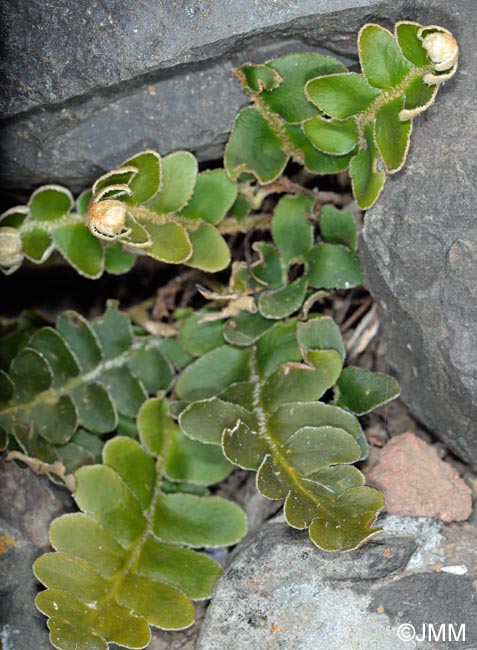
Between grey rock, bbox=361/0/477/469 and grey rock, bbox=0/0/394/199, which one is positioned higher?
grey rock, bbox=0/0/394/199

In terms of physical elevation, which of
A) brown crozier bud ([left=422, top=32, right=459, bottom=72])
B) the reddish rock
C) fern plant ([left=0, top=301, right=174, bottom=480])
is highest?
brown crozier bud ([left=422, top=32, right=459, bottom=72])

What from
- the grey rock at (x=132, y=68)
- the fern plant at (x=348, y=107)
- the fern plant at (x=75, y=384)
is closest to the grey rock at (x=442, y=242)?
the fern plant at (x=348, y=107)

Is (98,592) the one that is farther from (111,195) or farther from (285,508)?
(111,195)

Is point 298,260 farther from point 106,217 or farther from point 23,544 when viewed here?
point 23,544

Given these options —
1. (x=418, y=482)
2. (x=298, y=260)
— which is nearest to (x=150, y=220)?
(x=298, y=260)

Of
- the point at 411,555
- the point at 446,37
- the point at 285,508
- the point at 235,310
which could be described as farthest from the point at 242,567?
the point at 446,37

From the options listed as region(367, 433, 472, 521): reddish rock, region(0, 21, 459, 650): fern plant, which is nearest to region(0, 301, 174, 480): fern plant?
→ region(0, 21, 459, 650): fern plant

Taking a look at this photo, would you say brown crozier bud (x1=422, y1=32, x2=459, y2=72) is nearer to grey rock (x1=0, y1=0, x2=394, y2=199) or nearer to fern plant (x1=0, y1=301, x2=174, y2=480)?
grey rock (x1=0, y1=0, x2=394, y2=199)
